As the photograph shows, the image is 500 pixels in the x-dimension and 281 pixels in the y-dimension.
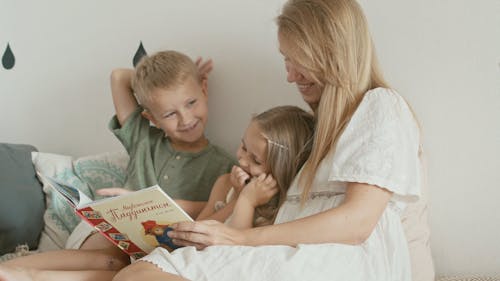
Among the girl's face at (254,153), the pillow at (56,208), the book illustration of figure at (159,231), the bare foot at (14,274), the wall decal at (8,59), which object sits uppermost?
the wall decal at (8,59)

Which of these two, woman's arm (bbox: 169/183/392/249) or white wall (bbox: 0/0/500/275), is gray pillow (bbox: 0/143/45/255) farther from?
woman's arm (bbox: 169/183/392/249)

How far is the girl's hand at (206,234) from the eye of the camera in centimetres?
126

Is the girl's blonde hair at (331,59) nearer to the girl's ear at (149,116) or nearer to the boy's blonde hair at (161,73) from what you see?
the boy's blonde hair at (161,73)

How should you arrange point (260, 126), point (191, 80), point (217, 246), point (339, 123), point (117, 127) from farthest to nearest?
point (117, 127) < point (191, 80) < point (260, 126) < point (339, 123) < point (217, 246)

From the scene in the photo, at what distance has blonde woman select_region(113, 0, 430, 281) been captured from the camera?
3.90ft

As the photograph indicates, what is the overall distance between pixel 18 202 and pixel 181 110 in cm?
58

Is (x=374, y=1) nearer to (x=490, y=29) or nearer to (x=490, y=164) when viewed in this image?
(x=490, y=29)

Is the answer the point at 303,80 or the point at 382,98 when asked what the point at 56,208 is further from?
the point at 382,98

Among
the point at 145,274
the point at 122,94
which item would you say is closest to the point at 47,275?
the point at 145,274

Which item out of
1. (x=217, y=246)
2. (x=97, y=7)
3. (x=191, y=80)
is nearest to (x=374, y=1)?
(x=191, y=80)

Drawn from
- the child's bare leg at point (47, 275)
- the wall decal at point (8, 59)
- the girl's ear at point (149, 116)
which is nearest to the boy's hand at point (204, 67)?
the girl's ear at point (149, 116)

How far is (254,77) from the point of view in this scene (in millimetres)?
1811

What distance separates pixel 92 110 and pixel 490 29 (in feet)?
4.29

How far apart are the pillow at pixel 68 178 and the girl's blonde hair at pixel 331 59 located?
766mm
